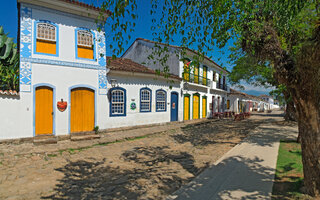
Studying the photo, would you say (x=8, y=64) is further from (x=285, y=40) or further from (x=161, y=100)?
(x=285, y=40)

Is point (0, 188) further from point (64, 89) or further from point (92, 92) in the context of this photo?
point (92, 92)

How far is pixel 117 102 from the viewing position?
32.8 ft

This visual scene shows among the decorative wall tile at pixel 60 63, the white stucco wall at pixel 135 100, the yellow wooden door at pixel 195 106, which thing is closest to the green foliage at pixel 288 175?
the white stucco wall at pixel 135 100

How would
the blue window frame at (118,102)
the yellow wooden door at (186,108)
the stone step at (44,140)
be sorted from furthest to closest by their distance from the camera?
1. the yellow wooden door at (186,108)
2. the blue window frame at (118,102)
3. the stone step at (44,140)

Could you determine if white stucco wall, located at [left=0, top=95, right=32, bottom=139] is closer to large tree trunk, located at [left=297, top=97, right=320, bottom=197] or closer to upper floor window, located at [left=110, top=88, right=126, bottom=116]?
upper floor window, located at [left=110, top=88, right=126, bottom=116]

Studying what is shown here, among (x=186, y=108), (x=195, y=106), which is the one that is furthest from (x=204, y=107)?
(x=186, y=108)

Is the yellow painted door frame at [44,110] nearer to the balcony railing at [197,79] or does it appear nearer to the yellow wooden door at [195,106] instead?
the balcony railing at [197,79]

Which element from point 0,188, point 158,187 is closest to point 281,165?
point 158,187

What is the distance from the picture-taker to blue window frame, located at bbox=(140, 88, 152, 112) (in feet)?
36.8

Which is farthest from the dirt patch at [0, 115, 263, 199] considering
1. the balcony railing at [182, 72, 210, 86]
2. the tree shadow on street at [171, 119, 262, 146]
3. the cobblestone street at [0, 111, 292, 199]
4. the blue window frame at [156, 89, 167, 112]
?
the balcony railing at [182, 72, 210, 86]

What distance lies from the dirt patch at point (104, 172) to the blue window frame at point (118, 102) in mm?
3161

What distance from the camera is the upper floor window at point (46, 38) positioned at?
24.9 feet

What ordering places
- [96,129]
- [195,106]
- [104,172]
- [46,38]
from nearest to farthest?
[104,172] < [46,38] < [96,129] < [195,106]

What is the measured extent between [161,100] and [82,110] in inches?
227
